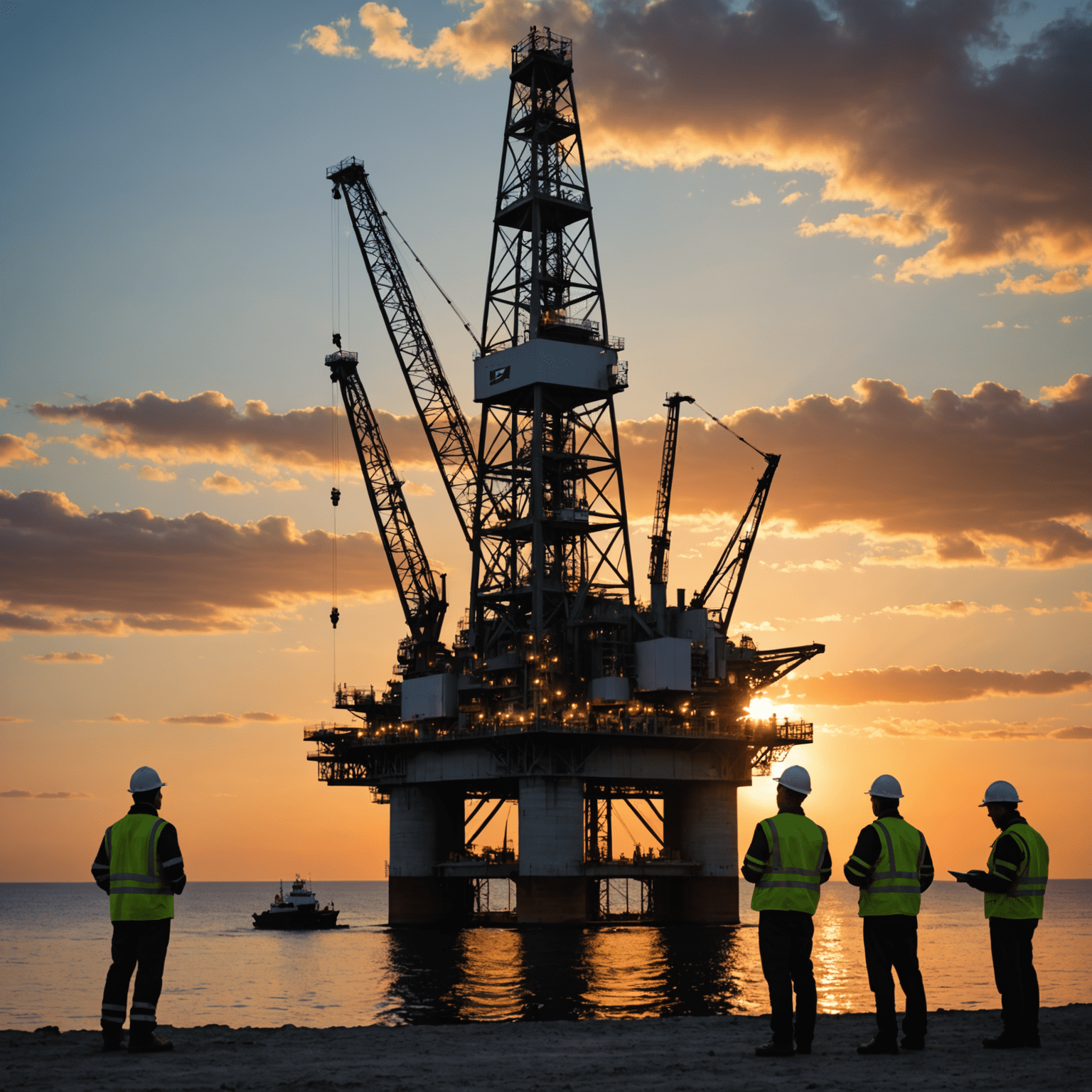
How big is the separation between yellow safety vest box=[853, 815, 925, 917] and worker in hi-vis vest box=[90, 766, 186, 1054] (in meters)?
8.77

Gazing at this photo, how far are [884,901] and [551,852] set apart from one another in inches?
2456

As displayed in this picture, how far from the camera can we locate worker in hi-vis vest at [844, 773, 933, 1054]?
56.5ft

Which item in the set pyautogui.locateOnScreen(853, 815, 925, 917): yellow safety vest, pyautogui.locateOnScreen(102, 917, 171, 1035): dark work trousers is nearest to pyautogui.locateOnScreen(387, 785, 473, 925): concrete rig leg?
pyautogui.locateOnScreen(102, 917, 171, 1035): dark work trousers

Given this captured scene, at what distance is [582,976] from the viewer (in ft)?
180

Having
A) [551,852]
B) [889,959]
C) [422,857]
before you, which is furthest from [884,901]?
[422,857]

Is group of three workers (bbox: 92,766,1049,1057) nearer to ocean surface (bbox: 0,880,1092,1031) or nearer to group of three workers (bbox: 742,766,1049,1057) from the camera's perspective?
group of three workers (bbox: 742,766,1049,1057)

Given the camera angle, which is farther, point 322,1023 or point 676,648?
point 676,648

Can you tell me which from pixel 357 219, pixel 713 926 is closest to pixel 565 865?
pixel 713 926

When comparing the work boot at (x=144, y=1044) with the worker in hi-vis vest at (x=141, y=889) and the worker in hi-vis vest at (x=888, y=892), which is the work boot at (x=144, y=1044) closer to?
the worker in hi-vis vest at (x=141, y=889)

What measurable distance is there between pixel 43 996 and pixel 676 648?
39409mm

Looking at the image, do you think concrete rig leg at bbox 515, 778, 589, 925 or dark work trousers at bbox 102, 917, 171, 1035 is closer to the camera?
dark work trousers at bbox 102, 917, 171, 1035

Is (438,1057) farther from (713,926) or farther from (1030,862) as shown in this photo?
(713,926)

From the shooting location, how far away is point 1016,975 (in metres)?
18.1

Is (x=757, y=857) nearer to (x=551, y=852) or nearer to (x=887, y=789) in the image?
(x=887, y=789)
